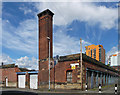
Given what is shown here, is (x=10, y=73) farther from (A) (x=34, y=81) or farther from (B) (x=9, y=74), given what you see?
(A) (x=34, y=81)

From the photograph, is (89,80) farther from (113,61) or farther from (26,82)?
(113,61)

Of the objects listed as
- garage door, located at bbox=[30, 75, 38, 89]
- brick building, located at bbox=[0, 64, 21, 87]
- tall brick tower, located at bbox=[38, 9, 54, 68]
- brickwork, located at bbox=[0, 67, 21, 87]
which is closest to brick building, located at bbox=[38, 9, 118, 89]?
tall brick tower, located at bbox=[38, 9, 54, 68]

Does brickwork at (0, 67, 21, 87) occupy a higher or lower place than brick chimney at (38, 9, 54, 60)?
lower

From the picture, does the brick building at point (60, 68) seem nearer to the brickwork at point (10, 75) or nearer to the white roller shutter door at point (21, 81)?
the white roller shutter door at point (21, 81)

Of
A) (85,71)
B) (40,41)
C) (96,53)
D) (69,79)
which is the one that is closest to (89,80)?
(85,71)

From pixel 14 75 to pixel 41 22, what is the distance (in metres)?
14.3

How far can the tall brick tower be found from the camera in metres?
22.4

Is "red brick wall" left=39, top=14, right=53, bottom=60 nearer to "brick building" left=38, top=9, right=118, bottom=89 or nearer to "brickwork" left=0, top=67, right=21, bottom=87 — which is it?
"brick building" left=38, top=9, right=118, bottom=89

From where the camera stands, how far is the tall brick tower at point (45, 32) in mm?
22422

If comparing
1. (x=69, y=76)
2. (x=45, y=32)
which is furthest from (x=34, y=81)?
(x=45, y=32)

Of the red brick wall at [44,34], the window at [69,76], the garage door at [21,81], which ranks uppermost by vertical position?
the red brick wall at [44,34]

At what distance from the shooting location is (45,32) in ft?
74.7

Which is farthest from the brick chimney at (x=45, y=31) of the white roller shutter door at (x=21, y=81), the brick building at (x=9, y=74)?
the brick building at (x=9, y=74)

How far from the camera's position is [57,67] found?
1980 cm
